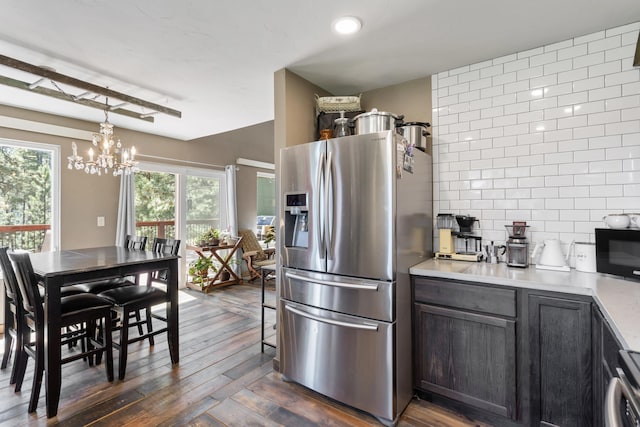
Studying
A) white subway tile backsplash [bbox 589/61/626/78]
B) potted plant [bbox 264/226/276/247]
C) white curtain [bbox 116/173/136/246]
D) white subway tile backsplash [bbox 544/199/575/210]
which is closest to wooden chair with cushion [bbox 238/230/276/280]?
potted plant [bbox 264/226/276/247]

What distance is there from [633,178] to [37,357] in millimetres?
3854

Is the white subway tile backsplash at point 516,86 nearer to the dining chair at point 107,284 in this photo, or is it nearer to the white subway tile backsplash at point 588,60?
the white subway tile backsplash at point 588,60

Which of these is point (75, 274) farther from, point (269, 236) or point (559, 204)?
point (269, 236)

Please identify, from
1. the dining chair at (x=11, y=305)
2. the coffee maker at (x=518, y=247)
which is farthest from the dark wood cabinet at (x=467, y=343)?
the dining chair at (x=11, y=305)

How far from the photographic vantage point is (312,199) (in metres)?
2.12

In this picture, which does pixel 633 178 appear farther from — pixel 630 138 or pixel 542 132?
pixel 542 132

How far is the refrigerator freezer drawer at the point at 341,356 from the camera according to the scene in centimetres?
184

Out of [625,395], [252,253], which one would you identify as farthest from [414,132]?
[252,253]

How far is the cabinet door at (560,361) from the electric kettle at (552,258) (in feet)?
1.57

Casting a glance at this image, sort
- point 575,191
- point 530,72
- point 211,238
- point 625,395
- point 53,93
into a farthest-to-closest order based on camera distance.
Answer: point 211,238 → point 53,93 → point 530,72 → point 575,191 → point 625,395

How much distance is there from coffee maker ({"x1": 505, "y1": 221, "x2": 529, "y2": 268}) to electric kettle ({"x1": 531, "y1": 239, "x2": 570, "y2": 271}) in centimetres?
9

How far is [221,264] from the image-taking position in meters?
5.29

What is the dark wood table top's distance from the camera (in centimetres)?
208

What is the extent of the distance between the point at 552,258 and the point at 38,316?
10.8ft
